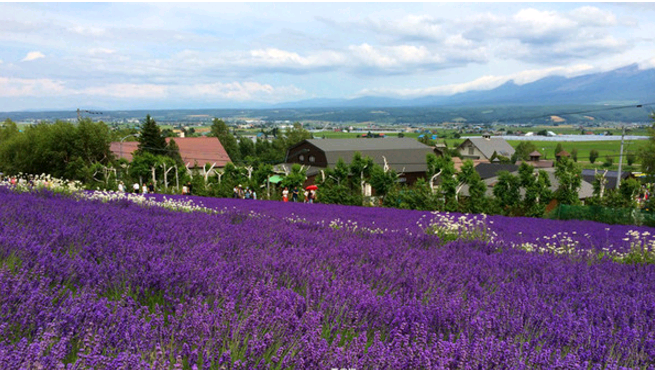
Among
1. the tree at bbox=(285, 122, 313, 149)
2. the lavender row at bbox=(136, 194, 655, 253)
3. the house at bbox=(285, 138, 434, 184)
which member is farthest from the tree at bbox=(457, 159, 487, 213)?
the tree at bbox=(285, 122, 313, 149)

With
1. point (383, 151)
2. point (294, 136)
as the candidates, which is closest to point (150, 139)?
point (383, 151)

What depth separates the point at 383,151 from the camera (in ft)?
229

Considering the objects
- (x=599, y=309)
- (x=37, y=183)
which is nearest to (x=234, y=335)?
(x=599, y=309)

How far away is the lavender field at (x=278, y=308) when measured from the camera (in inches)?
68.4

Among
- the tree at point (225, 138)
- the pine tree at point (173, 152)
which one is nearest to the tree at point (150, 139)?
the pine tree at point (173, 152)

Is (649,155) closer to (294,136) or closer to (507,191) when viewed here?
(507,191)

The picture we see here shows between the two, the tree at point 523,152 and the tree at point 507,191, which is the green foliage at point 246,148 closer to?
the tree at point 523,152

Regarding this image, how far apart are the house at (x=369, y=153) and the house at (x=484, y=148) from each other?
5556cm

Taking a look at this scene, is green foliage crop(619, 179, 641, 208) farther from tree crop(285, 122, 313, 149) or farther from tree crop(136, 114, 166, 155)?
tree crop(285, 122, 313, 149)

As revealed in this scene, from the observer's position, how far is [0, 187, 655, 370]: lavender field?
5.70 feet

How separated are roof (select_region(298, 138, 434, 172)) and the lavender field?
190 ft

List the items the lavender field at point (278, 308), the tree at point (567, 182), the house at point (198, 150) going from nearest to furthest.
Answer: the lavender field at point (278, 308), the tree at point (567, 182), the house at point (198, 150)

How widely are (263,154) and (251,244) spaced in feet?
320

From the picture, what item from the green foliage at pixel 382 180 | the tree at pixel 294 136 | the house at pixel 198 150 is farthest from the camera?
the tree at pixel 294 136
